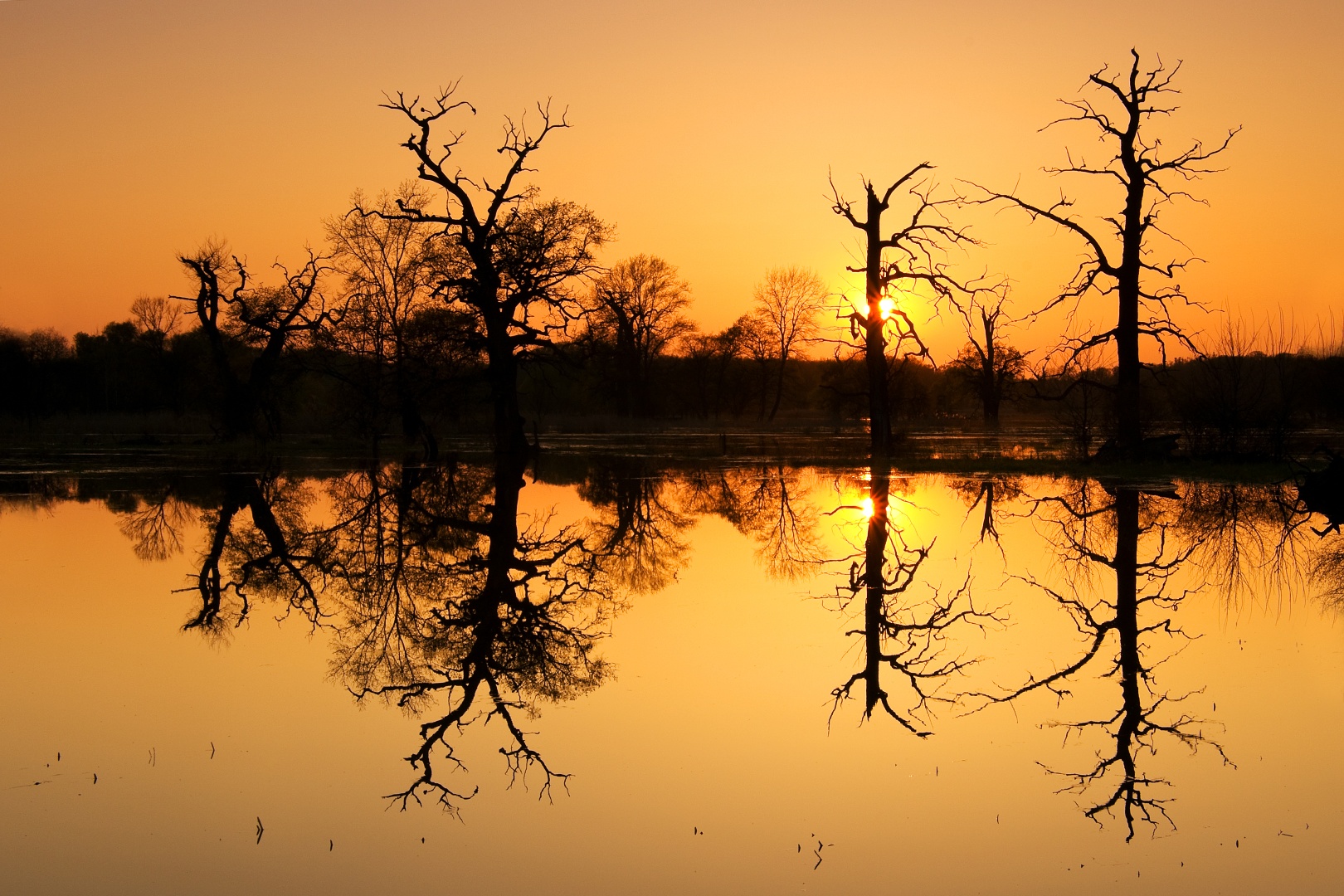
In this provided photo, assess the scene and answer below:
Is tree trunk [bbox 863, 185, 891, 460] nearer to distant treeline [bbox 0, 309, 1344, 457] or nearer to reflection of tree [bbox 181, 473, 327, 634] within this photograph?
distant treeline [bbox 0, 309, 1344, 457]

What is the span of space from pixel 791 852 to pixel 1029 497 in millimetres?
17731

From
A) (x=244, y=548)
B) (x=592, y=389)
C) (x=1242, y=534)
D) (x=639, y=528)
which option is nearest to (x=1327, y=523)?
(x=1242, y=534)

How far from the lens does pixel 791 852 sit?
493 centimetres

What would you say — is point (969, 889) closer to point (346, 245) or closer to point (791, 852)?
point (791, 852)

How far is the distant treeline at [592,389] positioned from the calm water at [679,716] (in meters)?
14.0

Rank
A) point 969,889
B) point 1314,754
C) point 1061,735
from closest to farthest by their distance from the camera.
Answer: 1. point 969,889
2. point 1314,754
3. point 1061,735

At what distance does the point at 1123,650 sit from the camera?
8734mm

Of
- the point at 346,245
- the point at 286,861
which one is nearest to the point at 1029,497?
the point at 286,861

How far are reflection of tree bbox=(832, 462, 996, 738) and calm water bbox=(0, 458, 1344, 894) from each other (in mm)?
53

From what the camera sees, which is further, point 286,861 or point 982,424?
point 982,424

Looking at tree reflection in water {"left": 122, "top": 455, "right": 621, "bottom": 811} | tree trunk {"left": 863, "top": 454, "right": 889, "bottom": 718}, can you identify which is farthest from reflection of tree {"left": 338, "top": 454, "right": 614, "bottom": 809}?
tree trunk {"left": 863, "top": 454, "right": 889, "bottom": 718}

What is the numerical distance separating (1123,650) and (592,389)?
242 ft

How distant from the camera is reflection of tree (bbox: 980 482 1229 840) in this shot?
575 cm

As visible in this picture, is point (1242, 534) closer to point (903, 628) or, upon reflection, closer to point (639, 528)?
point (903, 628)
